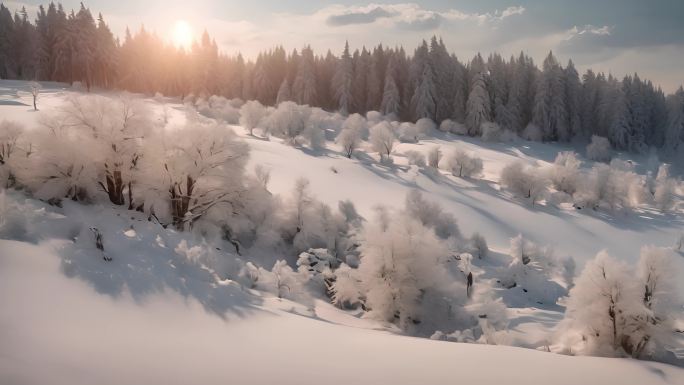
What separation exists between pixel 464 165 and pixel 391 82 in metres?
35.3

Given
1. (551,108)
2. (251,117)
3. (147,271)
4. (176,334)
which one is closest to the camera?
(176,334)

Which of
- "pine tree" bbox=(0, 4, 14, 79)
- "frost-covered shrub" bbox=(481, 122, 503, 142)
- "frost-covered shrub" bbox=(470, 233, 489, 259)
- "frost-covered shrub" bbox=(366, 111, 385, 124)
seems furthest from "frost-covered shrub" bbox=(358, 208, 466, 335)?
"pine tree" bbox=(0, 4, 14, 79)

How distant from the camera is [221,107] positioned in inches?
2630

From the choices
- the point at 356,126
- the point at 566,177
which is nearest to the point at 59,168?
the point at 356,126

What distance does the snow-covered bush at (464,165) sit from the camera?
46125mm

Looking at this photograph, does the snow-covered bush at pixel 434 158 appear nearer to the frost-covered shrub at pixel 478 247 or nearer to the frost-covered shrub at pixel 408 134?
the frost-covered shrub at pixel 408 134

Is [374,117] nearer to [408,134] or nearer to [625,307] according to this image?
[408,134]

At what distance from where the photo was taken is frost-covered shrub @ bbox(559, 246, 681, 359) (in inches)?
525

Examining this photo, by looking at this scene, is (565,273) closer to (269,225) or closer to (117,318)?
(269,225)

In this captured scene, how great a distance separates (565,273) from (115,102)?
91.7 feet

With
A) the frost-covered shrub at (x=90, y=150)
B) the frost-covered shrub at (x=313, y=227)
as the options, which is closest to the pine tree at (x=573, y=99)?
the frost-covered shrub at (x=313, y=227)

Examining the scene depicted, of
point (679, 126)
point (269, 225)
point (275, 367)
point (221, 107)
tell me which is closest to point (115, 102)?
point (269, 225)

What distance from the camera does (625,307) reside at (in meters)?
13.4

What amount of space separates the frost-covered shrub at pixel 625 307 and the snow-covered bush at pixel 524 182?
89.1 ft
